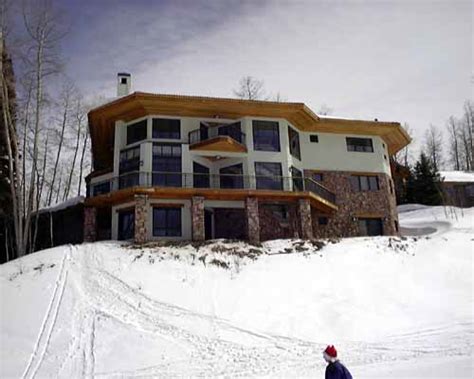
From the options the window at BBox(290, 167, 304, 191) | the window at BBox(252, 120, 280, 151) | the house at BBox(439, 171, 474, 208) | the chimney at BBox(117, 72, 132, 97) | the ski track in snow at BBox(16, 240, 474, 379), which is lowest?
the ski track in snow at BBox(16, 240, 474, 379)

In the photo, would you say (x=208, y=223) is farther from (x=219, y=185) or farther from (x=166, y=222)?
(x=166, y=222)

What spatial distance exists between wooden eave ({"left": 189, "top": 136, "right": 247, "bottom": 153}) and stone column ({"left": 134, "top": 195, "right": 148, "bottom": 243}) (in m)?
3.84

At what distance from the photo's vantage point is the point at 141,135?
2155cm

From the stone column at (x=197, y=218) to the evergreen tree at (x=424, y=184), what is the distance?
22.4 metres

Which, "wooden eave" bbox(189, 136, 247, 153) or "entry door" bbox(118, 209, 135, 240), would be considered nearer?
"entry door" bbox(118, 209, 135, 240)

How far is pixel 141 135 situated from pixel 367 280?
42.6 feet

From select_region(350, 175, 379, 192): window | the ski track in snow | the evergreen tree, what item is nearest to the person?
the ski track in snow

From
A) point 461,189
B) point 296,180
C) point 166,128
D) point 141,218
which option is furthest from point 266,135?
point 461,189

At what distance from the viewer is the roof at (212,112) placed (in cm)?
2094

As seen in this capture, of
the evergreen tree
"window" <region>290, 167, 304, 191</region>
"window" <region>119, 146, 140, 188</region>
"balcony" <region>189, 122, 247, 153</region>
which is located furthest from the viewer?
the evergreen tree

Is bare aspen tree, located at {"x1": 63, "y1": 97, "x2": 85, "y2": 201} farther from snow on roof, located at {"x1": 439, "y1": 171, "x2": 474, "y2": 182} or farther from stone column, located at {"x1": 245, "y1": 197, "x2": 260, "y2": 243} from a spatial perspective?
snow on roof, located at {"x1": 439, "y1": 171, "x2": 474, "y2": 182}

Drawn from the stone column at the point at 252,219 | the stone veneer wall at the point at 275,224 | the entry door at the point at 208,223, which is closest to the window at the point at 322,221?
the stone veneer wall at the point at 275,224

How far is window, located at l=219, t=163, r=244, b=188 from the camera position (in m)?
21.5

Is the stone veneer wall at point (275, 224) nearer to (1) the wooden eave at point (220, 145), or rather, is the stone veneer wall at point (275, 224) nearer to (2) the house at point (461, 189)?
(1) the wooden eave at point (220, 145)
